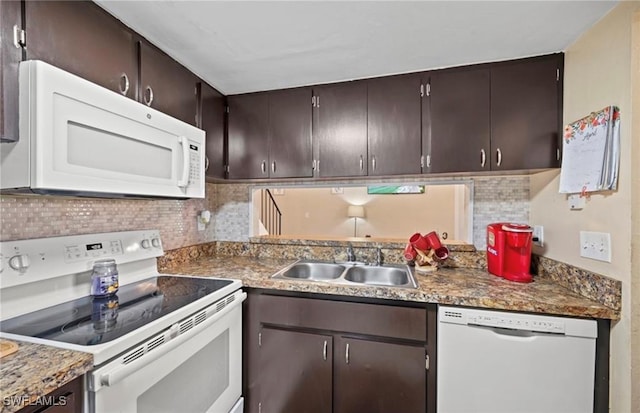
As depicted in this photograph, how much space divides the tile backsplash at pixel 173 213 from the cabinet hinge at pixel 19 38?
0.57 metres

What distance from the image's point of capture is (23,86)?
2.86 feet

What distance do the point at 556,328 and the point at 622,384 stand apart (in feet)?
0.87

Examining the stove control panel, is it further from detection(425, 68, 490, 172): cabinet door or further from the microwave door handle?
detection(425, 68, 490, 172): cabinet door

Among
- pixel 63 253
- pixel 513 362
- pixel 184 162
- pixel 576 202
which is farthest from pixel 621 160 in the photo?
pixel 63 253

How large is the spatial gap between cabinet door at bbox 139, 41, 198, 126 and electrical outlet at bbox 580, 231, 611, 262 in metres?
2.11

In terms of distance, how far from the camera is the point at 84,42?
1082 millimetres

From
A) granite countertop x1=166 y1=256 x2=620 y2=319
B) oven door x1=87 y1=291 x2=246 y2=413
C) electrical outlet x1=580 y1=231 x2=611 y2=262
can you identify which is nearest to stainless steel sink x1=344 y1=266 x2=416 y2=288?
granite countertop x1=166 y1=256 x2=620 y2=319

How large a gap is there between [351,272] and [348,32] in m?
1.42

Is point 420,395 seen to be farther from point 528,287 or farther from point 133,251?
point 133,251

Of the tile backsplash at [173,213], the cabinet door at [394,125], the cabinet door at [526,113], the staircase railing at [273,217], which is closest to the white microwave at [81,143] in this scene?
the tile backsplash at [173,213]

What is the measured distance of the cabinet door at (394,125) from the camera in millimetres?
1697

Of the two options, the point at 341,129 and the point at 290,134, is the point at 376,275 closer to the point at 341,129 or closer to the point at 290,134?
the point at 341,129

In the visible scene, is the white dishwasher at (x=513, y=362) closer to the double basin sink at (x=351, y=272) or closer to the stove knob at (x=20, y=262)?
the double basin sink at (x=351, y=272)

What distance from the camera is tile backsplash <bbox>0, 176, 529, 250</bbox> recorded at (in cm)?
116
